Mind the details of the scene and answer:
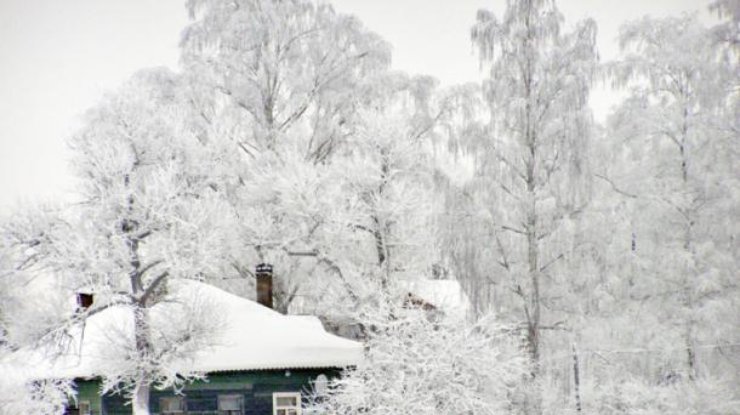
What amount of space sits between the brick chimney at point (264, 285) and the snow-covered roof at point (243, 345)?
0.98 metres

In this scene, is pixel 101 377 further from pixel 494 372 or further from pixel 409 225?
pixel 494 372

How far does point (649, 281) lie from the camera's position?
60.3 ft

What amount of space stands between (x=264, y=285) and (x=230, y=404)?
→ 4.05 meters

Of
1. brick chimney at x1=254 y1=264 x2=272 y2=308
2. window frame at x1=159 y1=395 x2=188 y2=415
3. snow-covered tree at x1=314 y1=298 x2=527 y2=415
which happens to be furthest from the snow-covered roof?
snow-covered tree at x1=314 y1=298 x2=527 y2=415

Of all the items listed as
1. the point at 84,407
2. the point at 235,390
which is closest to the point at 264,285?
the point at 235,390

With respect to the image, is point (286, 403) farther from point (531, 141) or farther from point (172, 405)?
point (531, 141)

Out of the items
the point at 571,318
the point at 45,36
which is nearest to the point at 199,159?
the point at 571,318

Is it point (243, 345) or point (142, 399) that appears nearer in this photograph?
point (142, 399)

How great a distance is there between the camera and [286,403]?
17375mm

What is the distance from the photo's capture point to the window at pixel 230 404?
17234mm

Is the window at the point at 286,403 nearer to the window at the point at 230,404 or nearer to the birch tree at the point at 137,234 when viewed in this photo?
the window at the point at 230,404

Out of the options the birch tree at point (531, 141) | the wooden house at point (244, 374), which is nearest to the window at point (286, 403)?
the wooden house at point (244, 374)

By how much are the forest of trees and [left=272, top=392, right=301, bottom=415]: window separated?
622 mm

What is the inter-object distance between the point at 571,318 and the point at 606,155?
486 centimetres
